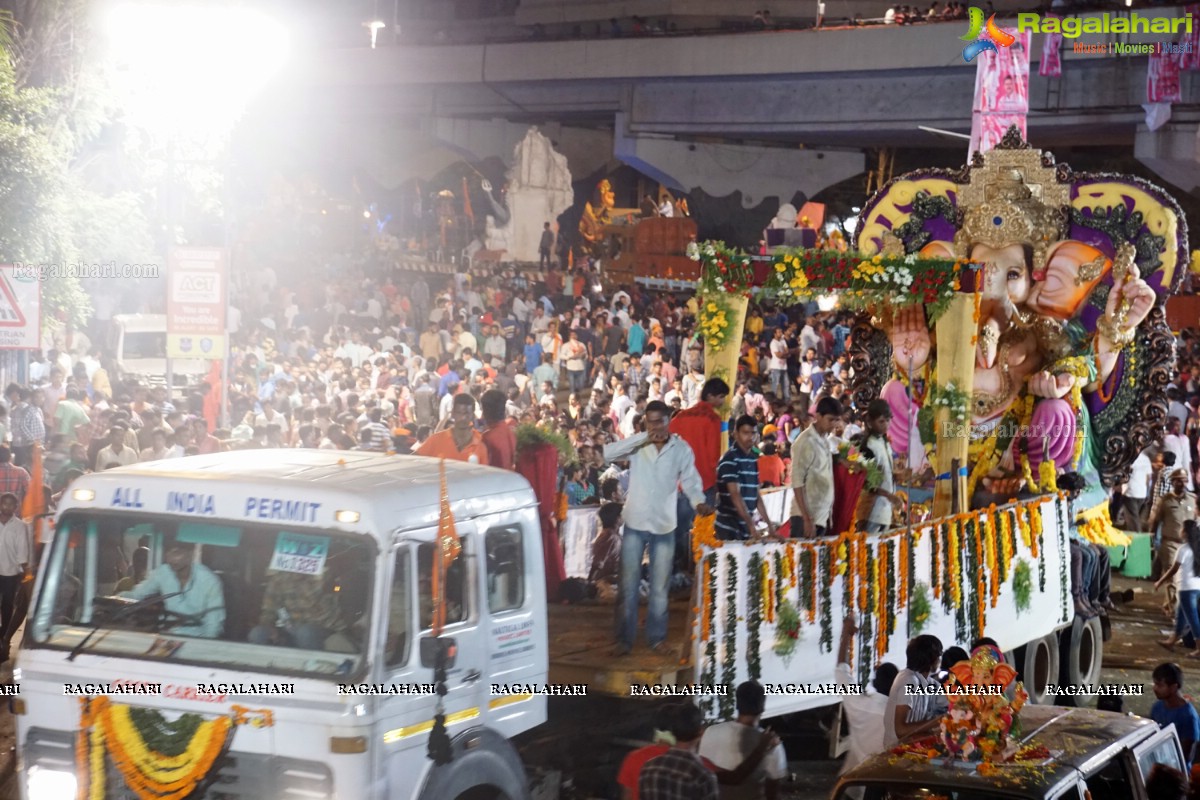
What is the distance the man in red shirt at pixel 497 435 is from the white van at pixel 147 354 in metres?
14.6

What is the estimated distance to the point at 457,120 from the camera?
128 feet

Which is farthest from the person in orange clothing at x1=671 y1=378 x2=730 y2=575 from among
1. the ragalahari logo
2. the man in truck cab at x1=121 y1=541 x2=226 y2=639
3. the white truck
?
the ragalahari logo

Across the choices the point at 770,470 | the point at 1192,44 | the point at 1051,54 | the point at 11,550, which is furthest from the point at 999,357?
the point at 1051,54

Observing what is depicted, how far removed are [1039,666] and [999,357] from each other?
3.75 m

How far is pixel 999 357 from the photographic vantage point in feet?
52.0

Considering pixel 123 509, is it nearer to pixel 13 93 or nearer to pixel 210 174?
pixel 13 93

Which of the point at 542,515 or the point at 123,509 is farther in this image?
the point at 542,515

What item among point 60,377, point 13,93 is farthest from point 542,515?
point 13,93

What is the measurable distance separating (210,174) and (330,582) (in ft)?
61.7

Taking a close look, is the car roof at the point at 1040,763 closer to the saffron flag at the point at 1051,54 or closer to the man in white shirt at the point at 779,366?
the man in white shirt at the point at 779,366

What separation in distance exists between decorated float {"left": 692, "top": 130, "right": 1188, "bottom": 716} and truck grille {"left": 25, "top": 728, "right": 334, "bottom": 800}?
498cm

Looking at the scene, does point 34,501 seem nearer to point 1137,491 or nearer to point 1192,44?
point 1137,491

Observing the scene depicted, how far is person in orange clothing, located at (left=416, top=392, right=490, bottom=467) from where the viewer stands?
1017 cm

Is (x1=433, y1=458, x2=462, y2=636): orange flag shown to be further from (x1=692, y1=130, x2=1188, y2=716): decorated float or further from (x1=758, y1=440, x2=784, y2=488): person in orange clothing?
(x1=758, y1=440, x2=784, y2=488): person in orange clothing
